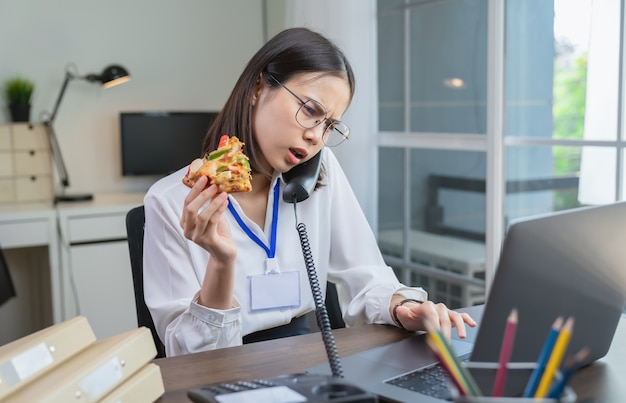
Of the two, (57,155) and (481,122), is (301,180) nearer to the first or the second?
(481,122)

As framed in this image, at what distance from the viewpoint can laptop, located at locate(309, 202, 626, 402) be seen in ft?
2.83

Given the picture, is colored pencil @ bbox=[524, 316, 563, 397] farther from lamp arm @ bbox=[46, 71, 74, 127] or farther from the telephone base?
lamp arm @ bbox=[46, 71, 74, 127]

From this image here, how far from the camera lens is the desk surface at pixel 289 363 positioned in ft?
3.43

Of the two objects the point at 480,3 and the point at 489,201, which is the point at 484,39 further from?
the point at 489,201

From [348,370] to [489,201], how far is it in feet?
6.70

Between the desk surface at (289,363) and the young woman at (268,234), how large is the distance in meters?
0.09

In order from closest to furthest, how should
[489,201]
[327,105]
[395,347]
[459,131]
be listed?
[395,347] → [327,105] → [489,201] → [459,131]

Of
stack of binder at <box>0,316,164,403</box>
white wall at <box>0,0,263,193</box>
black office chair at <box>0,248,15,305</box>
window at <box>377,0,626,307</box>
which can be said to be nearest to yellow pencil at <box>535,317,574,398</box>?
stack of binder at <box>0,316,164,403</box>

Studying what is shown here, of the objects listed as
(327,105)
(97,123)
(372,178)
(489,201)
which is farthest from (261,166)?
(97,123)

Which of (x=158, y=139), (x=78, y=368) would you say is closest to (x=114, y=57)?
(x=158, y=139)

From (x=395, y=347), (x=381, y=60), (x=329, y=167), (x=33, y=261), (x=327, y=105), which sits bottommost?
(x=33, y=261)

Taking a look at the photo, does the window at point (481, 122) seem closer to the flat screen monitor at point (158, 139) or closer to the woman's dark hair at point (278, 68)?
the flat screen monitor at point (158, 139)

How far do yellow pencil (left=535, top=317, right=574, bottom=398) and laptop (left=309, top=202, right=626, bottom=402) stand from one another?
270mm

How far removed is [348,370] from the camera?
111 cm
